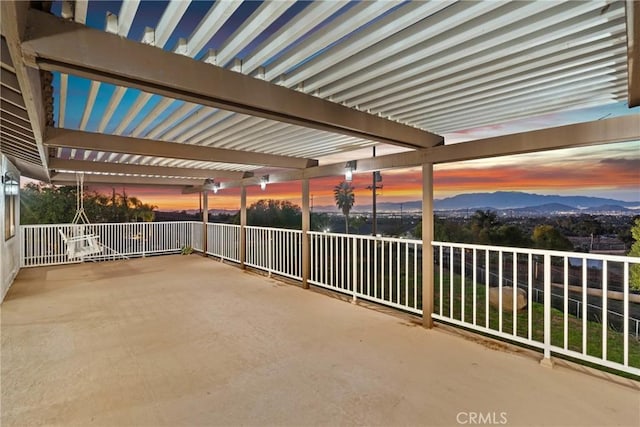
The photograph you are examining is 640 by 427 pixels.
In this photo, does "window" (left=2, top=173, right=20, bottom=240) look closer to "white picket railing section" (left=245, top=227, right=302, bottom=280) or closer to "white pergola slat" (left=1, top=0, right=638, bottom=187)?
"white pergola slat" (left=1, top=0, right=638, bottom=187)

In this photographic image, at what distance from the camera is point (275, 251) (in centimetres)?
671

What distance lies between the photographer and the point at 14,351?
317cm

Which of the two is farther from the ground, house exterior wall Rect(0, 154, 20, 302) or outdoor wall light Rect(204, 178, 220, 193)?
outdoor wall light Rect(204, 178, 220, 193)

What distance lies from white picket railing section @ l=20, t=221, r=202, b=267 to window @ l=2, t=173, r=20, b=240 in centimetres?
114

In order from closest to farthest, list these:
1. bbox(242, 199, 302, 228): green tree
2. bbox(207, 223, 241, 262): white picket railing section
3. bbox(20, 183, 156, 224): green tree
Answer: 1. bbox(207, 223, 241, 262): white picket railing section
2. bbox(20, 183, 156, 224): green tree
3. bbox(242, 199, 302, 228): green tree

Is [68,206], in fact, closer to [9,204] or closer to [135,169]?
[9,204]

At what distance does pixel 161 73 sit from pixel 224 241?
279 inches

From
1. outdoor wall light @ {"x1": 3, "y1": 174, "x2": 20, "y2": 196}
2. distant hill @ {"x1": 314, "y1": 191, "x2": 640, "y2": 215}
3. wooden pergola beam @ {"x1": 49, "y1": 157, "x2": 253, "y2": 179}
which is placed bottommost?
distant hill @ {"x1": 314, "y1": 191, "x2": 640, "y2": 215}

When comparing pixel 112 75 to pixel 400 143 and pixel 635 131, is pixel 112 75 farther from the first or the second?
pixel 635 131

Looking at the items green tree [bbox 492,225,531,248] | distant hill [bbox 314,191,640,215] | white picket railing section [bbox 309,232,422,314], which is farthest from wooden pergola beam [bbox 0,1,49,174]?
green tree [bbox 492,225,531,248]

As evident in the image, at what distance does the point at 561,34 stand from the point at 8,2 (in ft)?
8.56

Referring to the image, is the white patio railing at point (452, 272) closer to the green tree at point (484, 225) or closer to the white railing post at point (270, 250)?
the white railing post at point (270, 250)

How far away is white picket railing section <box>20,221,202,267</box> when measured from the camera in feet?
25.8

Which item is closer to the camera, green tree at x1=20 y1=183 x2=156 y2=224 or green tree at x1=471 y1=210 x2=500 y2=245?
green tree at x1=20 y1=183 x2=156 y2=224
